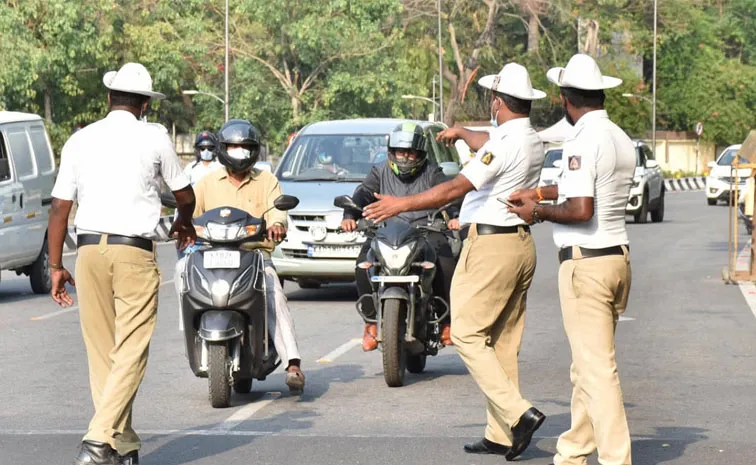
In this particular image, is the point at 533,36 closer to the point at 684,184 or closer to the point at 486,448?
the point at 684,184

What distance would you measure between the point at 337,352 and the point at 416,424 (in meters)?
3.41

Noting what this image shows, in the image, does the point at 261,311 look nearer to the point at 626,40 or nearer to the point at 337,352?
the point at 337,352

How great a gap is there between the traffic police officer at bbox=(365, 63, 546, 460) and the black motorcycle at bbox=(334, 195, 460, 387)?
7.18ft

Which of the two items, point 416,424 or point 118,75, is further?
point 416,424

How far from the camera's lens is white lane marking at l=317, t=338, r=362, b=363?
11.8m

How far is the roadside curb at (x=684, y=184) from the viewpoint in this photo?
63.3 meters

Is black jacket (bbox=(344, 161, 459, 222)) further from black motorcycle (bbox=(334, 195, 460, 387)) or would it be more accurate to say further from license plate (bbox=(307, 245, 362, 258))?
license plate (bbox=(307, 245, 362, 258))

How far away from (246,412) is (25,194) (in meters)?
8.64

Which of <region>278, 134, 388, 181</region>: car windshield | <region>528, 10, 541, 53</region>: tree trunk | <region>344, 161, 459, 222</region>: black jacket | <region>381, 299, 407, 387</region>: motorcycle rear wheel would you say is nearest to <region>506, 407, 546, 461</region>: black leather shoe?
<region>381, 299, 407, 387</region>: motorcycle rear wheel

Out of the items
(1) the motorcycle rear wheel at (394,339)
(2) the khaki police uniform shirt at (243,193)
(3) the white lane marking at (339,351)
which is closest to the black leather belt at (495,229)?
(2) the khaki police uniform shirt at (243,193)

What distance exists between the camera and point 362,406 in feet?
31.1

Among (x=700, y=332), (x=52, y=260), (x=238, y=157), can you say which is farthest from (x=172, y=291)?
(x=52, y=260)

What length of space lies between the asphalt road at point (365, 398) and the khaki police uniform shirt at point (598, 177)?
1241 millimetres

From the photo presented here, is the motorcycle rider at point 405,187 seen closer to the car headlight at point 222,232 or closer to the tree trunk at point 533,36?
the car headlight at point 222,232
